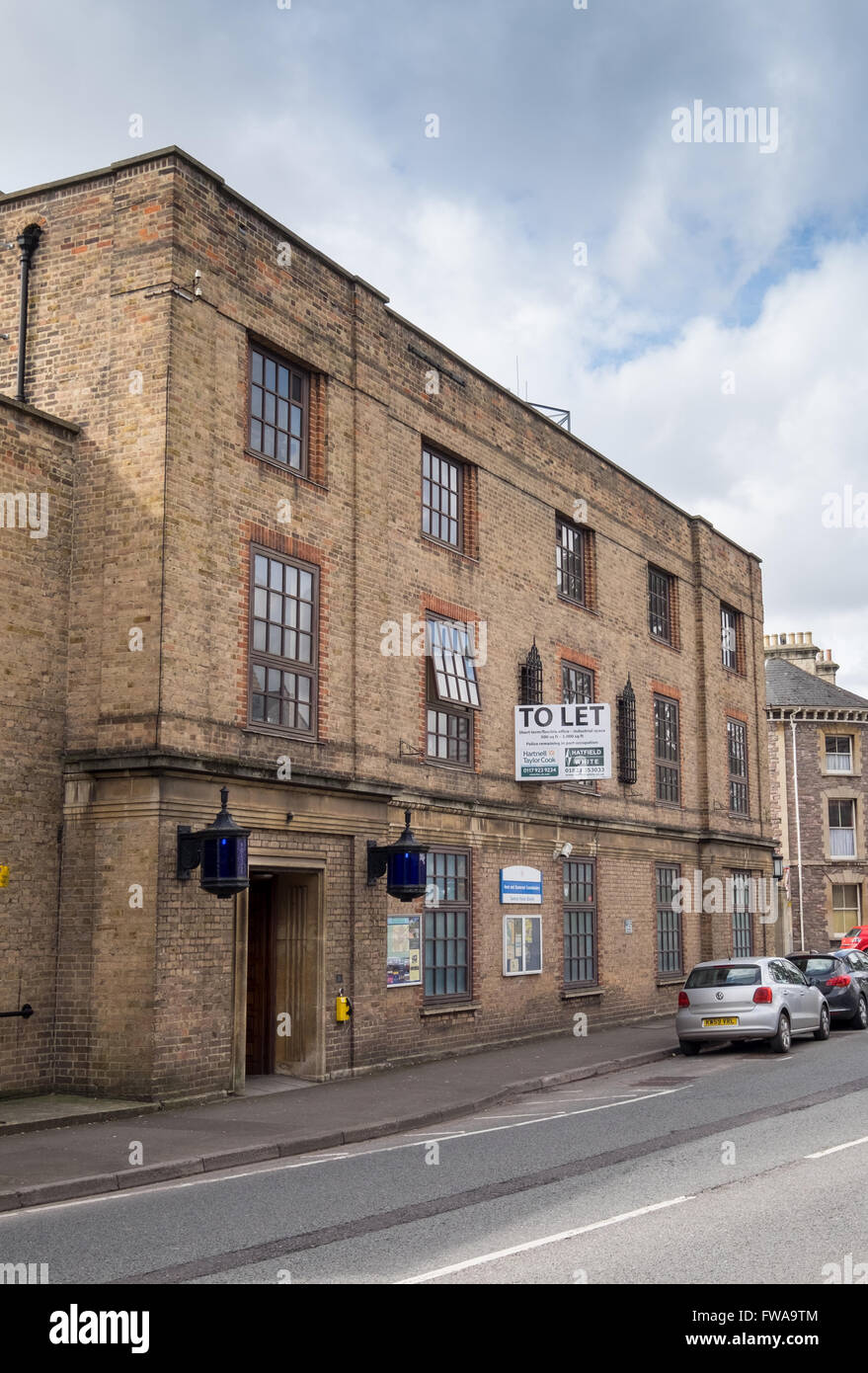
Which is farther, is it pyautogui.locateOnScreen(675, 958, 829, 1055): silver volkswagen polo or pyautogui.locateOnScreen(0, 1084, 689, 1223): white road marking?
pyautogui.locateOnScreen(675, 958, 829, 1055): silver volkswagen polo

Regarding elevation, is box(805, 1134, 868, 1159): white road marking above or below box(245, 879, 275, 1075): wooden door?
below

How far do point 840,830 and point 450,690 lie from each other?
31.3 metres

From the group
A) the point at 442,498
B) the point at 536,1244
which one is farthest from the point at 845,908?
the point at 536,1244

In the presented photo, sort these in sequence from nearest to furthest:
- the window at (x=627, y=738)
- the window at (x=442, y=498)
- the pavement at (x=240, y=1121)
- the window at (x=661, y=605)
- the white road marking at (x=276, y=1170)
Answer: the white road marking at (x=276, y=1170) → the pavement at (x=240, y=1121) → the window at (x=442, y=498) → the window at (x=627, y=738) → the window at (x=661, y=605)

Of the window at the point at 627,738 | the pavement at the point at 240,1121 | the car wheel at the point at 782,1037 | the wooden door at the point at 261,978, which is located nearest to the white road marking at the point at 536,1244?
the pavement at the point at 240,1121

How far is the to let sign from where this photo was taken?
20891 mm

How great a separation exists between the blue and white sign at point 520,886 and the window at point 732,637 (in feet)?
37.3

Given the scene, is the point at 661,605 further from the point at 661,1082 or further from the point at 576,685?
the point at 661,1082

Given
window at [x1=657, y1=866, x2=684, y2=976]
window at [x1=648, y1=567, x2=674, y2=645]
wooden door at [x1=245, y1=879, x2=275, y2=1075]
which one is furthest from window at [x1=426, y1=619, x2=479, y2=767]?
window at [x1=657, y1=866, x2=684, y2=976]

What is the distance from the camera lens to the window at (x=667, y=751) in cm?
2741

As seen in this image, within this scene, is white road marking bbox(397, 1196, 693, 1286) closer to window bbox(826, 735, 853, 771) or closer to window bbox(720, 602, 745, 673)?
window bbox(720, 602, 745, 673)

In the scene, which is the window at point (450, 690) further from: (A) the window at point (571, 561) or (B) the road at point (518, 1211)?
(B) the road at point (518, 1211)

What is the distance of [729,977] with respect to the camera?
766 inches

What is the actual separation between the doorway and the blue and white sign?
4.92m
